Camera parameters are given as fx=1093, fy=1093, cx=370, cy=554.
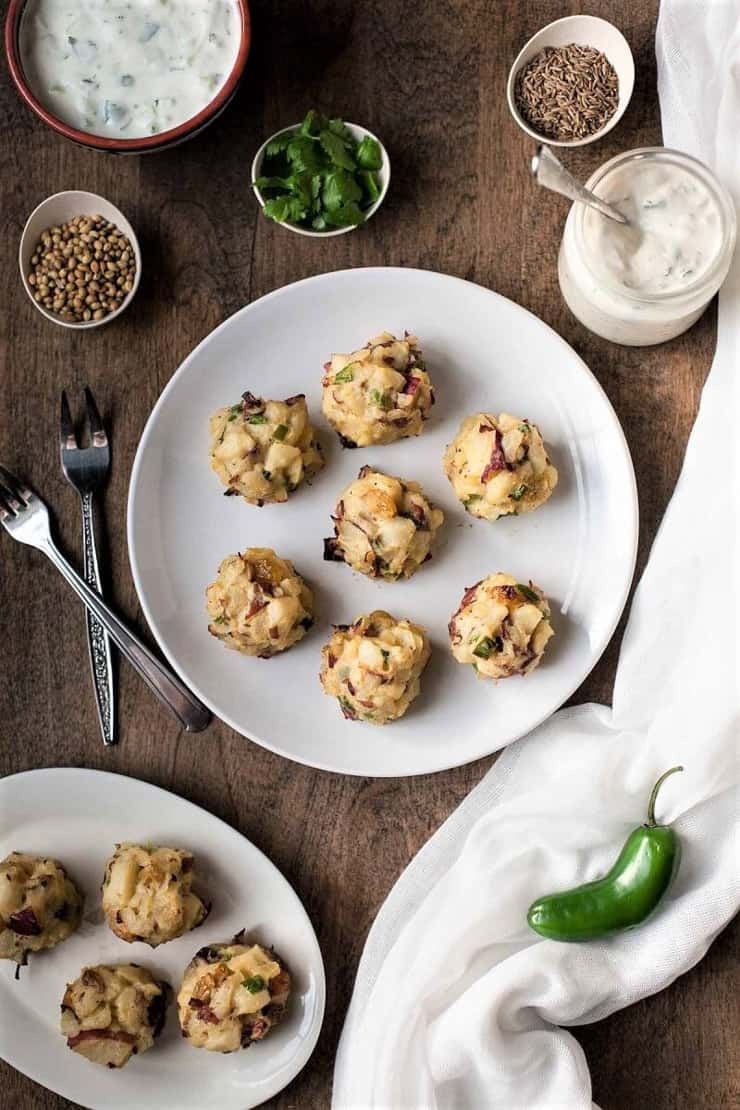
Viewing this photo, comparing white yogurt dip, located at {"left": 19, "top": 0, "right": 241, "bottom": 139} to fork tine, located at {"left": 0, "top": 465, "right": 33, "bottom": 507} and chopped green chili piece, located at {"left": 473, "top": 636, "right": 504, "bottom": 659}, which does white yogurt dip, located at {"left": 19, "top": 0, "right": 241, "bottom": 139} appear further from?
chopped green chili piece, located at {"left": 473, "top": 636, "right": 504, "bottom": 659}

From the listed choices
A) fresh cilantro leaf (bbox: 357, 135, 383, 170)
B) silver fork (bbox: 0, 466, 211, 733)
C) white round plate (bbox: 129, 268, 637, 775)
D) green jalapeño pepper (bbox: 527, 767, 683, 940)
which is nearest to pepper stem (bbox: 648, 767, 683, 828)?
green jalapeño pepper (bbox: 527, 767, 683, 940)

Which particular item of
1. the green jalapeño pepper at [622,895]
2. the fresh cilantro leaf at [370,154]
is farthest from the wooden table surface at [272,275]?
the green jalapeño pepper at [622,895]

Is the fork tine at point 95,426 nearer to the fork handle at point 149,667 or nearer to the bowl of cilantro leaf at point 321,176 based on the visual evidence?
the fork handle at point 149,667

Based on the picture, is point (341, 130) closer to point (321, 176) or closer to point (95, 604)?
point (321, 176)

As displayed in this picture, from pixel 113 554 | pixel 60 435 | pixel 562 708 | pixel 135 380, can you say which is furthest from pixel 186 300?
pixel 562 708

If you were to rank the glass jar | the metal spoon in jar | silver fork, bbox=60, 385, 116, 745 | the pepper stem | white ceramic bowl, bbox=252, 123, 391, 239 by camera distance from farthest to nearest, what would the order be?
1. silver fork, bbox=60, 385, 116, 745
2. white ceramic bowl, bbox=252, 123, 391, 239
3. the pepper stem
4. the glass jar
5. the metal spoon in jar

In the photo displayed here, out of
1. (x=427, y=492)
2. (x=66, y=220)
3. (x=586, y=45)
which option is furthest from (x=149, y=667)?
(x=586, y=45)

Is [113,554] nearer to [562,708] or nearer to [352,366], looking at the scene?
[352,366]
